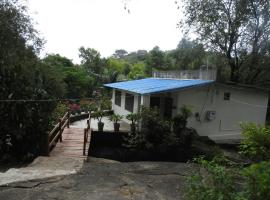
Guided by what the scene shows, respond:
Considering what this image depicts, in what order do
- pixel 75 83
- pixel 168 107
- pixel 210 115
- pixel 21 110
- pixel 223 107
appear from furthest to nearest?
pixel 75 83 → pixel 168 107 → pixel 223 107 → pixel 210 115 → pixel 21 110

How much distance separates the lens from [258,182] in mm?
3002

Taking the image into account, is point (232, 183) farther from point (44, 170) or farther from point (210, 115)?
point (210, 115)

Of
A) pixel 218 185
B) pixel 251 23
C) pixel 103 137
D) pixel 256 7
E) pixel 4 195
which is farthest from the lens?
pixel 251 23

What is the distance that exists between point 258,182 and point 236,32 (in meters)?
17.4

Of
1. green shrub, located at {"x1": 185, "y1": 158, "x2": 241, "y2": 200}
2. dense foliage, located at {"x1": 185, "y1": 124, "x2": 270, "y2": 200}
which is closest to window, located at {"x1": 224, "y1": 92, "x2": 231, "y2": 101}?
dense foliage, located at {"x1": 185, "y1": 124, "x2": 270, "y2": 200}

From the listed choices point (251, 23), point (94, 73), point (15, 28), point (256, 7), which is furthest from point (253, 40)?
point (94, 73)

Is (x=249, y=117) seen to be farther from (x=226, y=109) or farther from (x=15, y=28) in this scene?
(x=15, y=28)

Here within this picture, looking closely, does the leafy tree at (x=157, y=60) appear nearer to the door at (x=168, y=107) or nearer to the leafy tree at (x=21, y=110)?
the door at (x=168, y=107)

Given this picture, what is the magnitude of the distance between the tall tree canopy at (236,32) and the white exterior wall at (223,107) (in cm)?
383

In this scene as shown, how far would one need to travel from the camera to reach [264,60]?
19391mm

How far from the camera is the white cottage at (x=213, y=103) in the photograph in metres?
14.9

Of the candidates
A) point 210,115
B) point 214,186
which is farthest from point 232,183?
point 210,115

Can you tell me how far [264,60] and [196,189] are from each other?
17665 millimetres

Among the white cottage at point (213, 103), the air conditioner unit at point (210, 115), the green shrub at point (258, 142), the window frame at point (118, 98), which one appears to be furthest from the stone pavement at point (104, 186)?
the window frame at point (118, 98)
